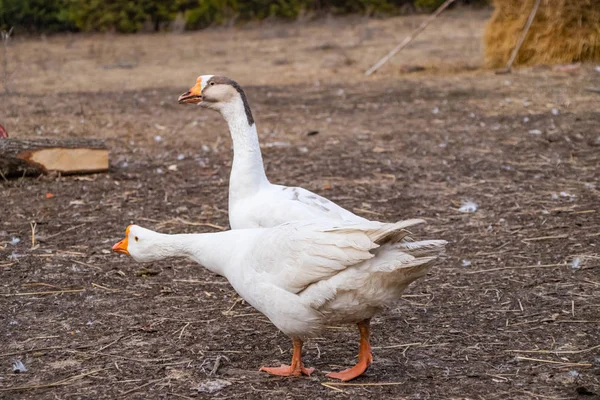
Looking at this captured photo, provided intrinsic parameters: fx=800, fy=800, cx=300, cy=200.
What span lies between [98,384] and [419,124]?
622 centimetres

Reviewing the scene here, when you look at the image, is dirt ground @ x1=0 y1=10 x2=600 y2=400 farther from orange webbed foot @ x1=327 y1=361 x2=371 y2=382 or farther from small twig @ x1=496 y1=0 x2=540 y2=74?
small twig @ x1=496 y1=0 x2=540 y2=74

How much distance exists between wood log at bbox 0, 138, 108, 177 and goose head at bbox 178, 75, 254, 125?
8.84 ft

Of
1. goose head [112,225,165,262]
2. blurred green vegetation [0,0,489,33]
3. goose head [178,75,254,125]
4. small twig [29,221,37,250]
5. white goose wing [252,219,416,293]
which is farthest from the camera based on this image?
blurred green vegetation [0,0,489,33]

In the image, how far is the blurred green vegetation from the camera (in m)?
18.2

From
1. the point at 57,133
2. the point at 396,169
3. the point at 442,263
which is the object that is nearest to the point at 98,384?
the point at 442,263

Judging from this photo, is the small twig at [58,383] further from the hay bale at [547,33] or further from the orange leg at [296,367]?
the hay bale at [547,33]

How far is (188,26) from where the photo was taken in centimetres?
1909

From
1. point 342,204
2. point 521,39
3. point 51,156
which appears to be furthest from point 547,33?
point 51,156

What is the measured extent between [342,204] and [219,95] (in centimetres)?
205

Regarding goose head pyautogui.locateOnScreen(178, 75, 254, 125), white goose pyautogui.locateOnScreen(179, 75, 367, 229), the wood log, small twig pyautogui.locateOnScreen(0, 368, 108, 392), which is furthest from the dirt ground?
goose head pyautogui.locateOnScreen(178, 75, 254, 125)

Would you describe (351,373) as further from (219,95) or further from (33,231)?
(33,231)

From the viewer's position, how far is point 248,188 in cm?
477

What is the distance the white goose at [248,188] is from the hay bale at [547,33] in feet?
28.6

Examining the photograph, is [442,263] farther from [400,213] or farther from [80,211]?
[80,211]
